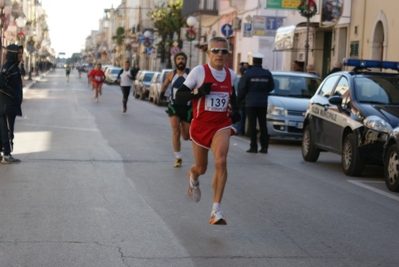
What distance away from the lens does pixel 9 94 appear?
13062mm

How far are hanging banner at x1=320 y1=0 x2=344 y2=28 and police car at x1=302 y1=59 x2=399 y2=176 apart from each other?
621 inches

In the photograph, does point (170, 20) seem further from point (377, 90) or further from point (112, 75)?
point (377, 90)

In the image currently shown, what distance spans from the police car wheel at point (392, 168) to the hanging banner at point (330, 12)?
63.2 ft

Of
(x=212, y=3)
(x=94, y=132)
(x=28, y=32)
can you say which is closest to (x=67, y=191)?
(x=94, y=132)

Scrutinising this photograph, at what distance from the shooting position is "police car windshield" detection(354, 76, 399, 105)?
44.1 ft

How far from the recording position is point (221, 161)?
27.0 ft

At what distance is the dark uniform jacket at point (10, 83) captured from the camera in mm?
13023

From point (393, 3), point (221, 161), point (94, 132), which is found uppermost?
point (393, 3)

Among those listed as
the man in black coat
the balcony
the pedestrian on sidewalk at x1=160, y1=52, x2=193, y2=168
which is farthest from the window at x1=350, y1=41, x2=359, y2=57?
the balcony

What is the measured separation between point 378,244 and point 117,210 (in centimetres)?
283

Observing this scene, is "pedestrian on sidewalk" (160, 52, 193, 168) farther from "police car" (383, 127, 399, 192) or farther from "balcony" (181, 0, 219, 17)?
"balcony" (181, 0, 219, 17)

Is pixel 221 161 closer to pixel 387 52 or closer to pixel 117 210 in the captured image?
pixel 117 210

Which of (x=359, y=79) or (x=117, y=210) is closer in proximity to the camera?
(x=117, y=210)

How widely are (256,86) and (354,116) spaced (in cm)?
347
